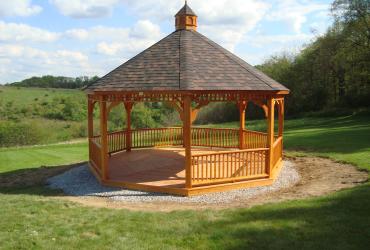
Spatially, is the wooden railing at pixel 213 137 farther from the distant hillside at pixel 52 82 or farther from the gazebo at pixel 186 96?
the distant hillside at pixel 52 82

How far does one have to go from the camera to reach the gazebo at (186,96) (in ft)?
36.3

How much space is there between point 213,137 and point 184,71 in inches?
284

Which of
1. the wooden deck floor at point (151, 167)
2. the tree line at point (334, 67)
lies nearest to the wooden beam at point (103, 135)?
the wooden deck floor at point (151, 167)

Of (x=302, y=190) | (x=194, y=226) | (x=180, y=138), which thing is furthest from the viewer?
(x=180, y=138)

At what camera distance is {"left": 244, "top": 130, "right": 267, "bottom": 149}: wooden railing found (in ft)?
51.2

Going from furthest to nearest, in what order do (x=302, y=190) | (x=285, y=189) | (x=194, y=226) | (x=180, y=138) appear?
(x=180, y=138), (x=285, y=189), (x=302, y=190), (x=194, y=226)

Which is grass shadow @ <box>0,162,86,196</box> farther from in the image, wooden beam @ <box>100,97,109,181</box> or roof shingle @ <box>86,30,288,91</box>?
roof shingle @ <box>86,30,288,91</box>

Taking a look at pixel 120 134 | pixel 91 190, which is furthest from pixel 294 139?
pixel 91 190

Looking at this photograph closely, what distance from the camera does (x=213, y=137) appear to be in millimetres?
18250

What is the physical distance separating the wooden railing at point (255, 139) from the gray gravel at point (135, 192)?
1772 mm

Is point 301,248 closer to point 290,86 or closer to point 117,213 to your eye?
point 117,213

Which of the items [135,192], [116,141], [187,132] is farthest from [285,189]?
[116,141]

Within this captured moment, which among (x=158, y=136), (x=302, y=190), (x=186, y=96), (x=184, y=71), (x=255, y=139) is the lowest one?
(x=302, y=190)

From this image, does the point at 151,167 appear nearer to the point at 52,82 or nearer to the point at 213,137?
the point at 213,137
